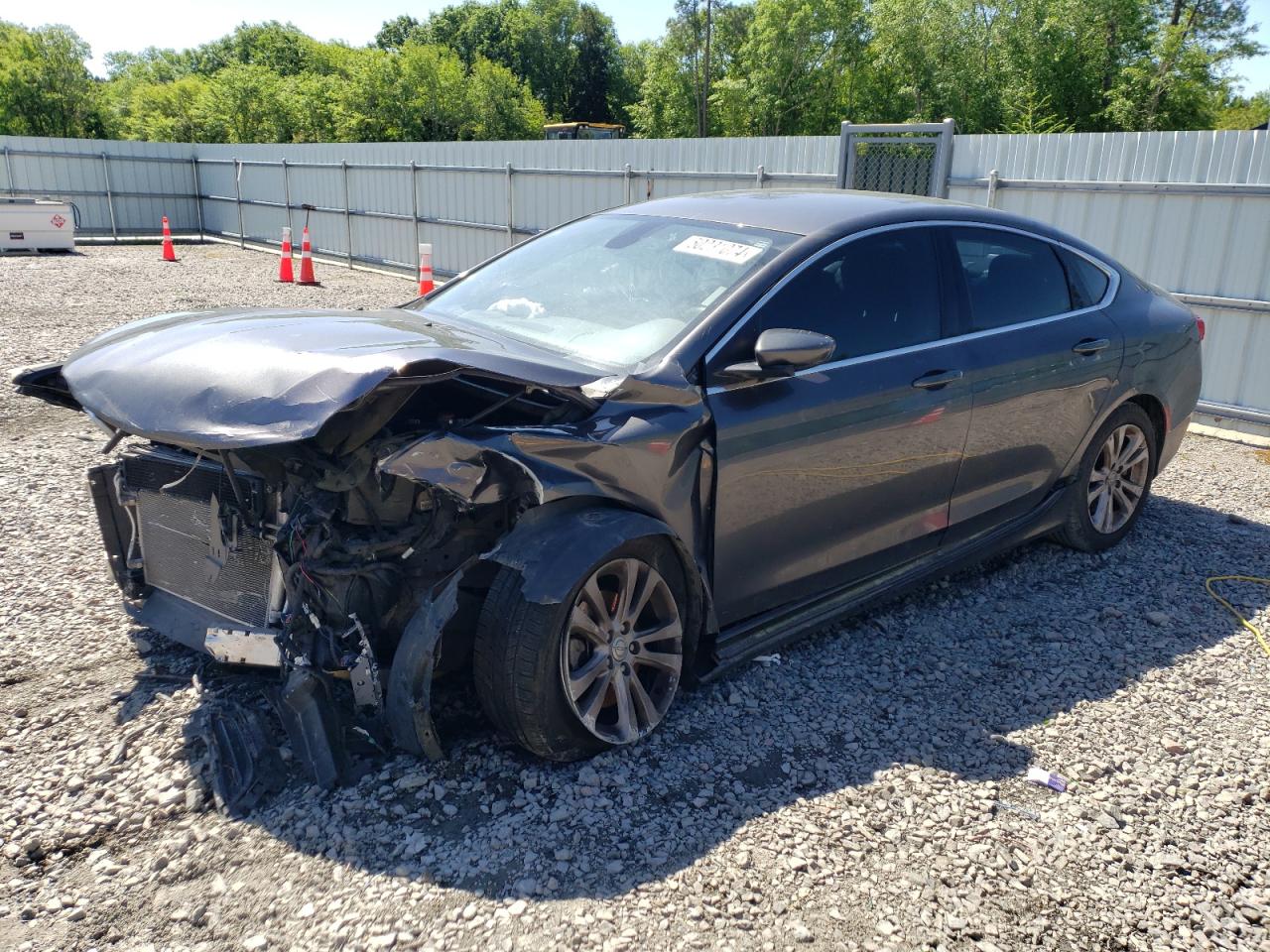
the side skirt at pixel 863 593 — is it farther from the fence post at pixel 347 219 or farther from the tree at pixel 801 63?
the tree at pixel 801 63

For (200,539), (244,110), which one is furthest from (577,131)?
(200,539)

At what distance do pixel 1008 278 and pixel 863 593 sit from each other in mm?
1657

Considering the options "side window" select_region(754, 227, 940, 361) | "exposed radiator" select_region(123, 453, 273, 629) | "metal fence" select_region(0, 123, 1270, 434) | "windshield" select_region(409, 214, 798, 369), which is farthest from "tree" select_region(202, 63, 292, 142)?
"side window" select_region(754, 227, 940, 361)

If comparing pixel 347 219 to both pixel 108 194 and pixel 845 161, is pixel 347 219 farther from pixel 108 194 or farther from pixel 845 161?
pixel 845 161

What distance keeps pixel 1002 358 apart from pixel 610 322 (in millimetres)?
1775

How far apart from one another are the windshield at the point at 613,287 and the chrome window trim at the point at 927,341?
13cm

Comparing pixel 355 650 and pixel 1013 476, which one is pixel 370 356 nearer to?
pixel 355 650

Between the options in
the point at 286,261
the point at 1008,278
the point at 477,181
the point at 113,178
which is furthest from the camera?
the point at 113,178

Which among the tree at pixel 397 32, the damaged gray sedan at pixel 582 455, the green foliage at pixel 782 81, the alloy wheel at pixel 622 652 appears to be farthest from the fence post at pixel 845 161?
the tree at pixel 397 32

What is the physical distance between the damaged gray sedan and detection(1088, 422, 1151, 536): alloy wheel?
747mm

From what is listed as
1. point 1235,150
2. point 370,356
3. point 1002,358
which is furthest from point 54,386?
point 1235,150

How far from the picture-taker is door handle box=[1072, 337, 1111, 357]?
473cm

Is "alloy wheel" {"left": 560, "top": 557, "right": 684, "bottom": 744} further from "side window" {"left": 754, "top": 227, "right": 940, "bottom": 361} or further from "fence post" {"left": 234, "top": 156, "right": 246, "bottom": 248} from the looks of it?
"fence post" {"left": 234, "top": 156, "right": 246, "bottom": 248}

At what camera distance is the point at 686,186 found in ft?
44.0
